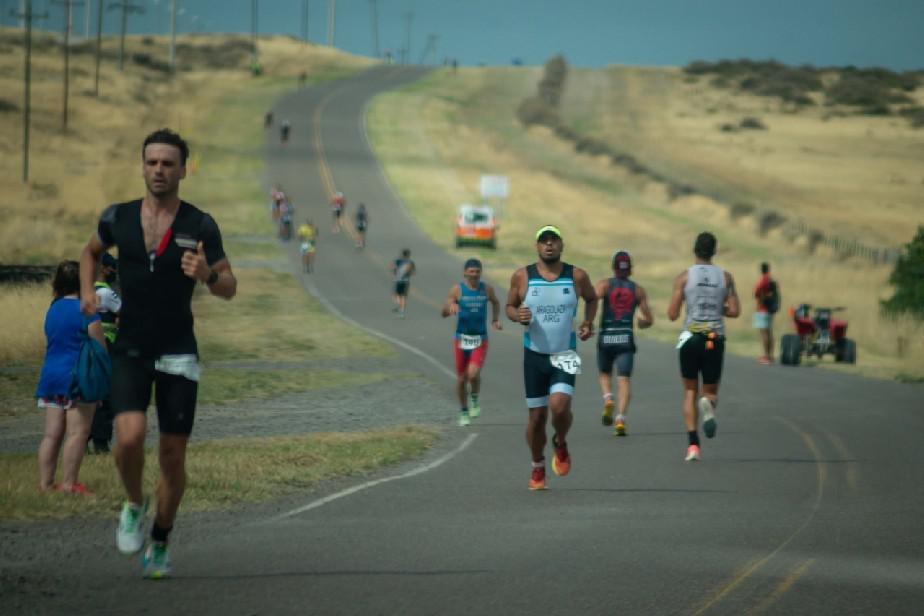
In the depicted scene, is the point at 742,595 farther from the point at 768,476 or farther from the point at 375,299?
the point at 375,299

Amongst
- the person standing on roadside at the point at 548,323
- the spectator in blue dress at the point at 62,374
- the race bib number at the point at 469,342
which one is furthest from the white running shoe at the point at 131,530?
the race bib number at the point at 469,342

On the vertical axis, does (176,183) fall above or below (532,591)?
above

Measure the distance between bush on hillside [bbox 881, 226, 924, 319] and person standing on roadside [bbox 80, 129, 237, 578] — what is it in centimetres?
2957

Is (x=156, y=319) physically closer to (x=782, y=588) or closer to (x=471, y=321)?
(x=782, y=588)

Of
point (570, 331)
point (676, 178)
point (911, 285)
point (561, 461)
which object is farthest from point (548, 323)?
point (676, 178)

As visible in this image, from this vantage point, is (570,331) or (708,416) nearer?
(570,331)

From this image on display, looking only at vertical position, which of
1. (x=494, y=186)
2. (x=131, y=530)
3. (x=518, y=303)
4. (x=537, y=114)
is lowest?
(x=131, y=530)

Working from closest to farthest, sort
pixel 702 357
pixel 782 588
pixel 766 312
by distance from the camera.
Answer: pixel 782 588
pixel 702 357
pixel 766 312

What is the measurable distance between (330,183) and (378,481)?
63083 millimetres

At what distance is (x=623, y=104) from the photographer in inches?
5143

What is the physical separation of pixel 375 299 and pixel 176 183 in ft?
111

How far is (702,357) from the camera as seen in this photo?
45.9 ft

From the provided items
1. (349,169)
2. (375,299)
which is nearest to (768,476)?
(375,299)

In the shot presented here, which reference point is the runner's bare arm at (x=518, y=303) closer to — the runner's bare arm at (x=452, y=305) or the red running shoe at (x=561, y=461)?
the red running shoe at (x=561, y=461)
